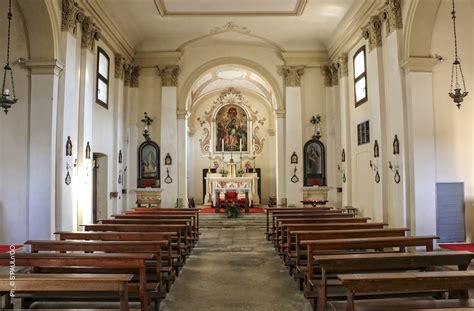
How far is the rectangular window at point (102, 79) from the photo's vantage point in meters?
11.2

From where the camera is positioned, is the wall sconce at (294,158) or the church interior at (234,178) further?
the wall sconce at (294,158)

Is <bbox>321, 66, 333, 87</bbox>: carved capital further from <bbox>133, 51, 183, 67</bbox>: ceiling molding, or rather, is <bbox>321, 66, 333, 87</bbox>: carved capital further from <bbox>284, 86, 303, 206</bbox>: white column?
<bbox>133, 51, 183, 67</bbox>: ceiling molding

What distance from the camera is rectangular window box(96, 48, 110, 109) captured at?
1125 centimetres

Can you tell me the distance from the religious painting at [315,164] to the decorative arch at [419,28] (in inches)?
252

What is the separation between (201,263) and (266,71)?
933 centimetres

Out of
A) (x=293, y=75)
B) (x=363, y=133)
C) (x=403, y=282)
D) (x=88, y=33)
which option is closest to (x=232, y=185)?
(x=293, y=75)

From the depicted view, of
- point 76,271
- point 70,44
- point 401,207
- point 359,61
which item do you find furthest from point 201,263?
point 359,61

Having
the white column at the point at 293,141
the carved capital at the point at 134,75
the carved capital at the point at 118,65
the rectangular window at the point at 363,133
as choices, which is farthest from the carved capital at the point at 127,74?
the rectangular window at the point at 363,133

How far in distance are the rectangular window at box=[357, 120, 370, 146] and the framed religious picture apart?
23.3 ft

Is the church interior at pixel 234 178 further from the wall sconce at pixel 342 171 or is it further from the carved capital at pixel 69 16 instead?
the wall sconce at pixel 342 171

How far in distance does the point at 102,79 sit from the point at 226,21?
173 inches

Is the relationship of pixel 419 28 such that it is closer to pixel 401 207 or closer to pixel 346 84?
pixel 401 207

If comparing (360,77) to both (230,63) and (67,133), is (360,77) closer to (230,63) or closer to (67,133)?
(230,63)

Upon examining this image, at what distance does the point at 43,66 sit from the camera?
805 cm
